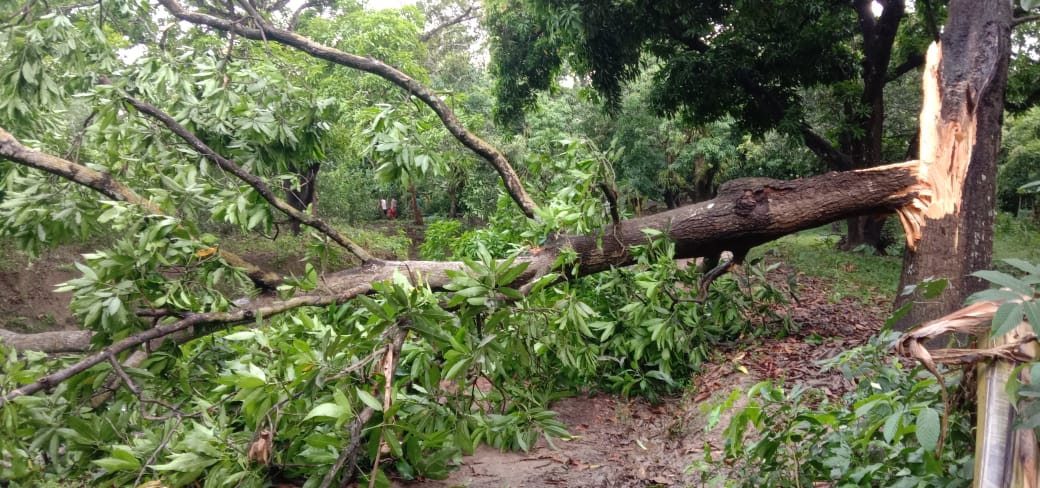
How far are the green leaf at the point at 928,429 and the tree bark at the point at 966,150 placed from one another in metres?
3.03

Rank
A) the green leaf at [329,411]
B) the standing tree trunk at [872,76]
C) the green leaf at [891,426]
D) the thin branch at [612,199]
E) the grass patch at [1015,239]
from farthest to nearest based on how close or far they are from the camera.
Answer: the grass patch at [1015,239] < the standing tree trunk at [872,76] < the thin branch at [612,199] < the green leaf at [329,411] < the green leaf at [891,426]

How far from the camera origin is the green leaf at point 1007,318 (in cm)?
121

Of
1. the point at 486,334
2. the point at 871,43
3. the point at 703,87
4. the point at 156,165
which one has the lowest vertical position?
the point at 486,334

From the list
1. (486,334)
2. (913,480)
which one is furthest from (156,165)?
(913,480)

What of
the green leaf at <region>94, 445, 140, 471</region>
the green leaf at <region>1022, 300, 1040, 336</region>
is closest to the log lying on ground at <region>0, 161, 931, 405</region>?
the green leaf at <region>94, 445, 140, 471</region>

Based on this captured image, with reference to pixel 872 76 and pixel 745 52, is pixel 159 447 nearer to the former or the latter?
pixel 745 52

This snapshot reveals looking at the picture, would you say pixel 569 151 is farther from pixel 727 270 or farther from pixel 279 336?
pixel 279 336

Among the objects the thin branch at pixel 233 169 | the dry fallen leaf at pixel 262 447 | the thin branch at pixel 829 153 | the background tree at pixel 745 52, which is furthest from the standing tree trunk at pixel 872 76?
the dry fallen leaf at pixel 262 447

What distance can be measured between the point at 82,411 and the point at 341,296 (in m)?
1.16

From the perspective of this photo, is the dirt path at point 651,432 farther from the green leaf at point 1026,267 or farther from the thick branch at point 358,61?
the thick branch at point 358,61

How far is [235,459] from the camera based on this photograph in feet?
7.44

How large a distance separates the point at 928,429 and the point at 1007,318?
12.4 inches

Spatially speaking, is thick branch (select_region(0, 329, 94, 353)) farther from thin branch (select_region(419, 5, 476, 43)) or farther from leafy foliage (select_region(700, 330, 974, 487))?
thin branch (select_region(419, 5, 476, 43))

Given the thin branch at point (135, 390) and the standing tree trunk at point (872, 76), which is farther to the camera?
the standing tree trunk at point (872, 76)
